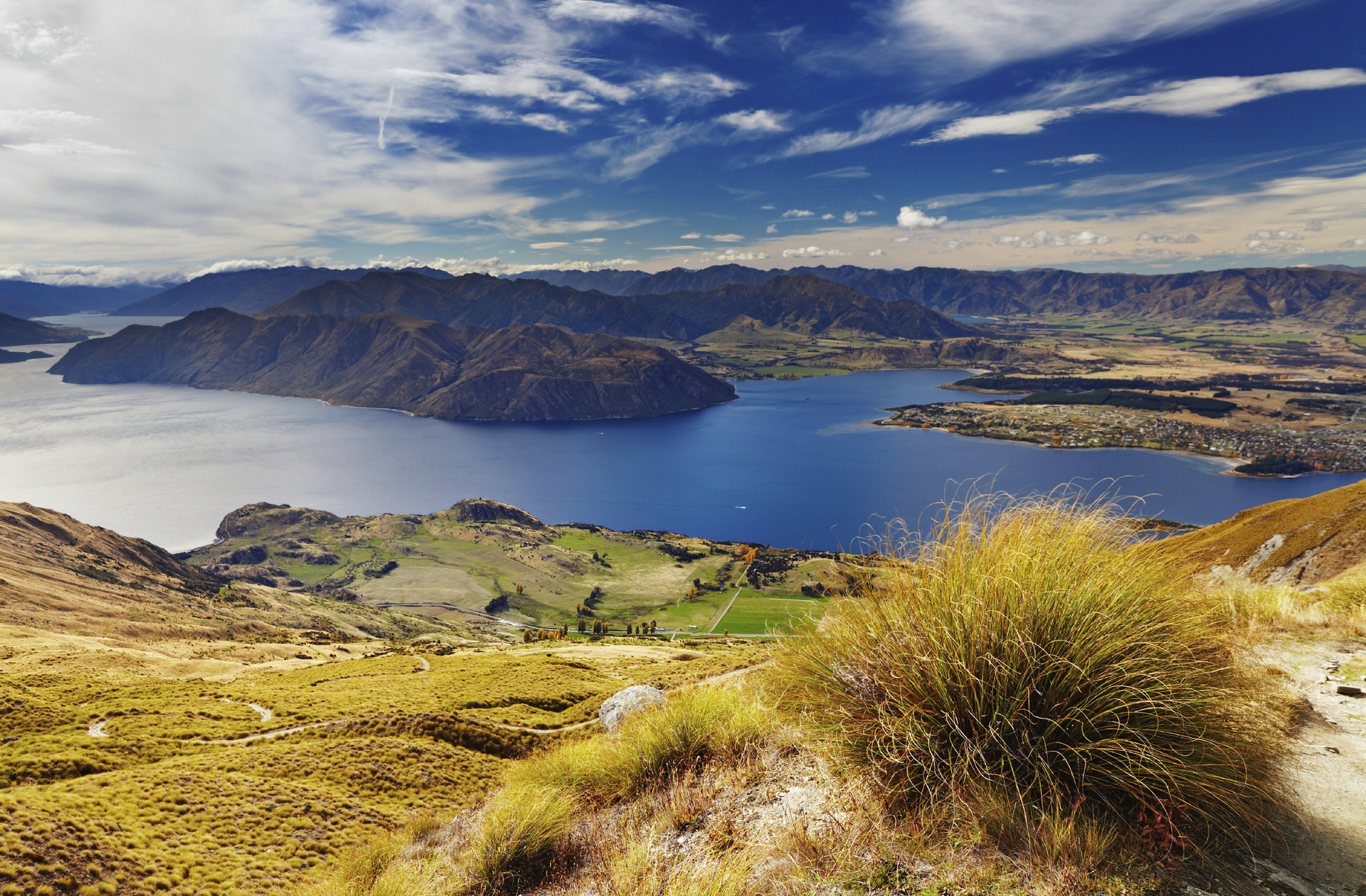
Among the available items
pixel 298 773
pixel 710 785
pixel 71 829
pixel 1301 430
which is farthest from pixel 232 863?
pixel 1301 430

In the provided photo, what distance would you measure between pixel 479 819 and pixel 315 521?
17581 cm

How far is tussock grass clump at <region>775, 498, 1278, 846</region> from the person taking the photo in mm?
3871

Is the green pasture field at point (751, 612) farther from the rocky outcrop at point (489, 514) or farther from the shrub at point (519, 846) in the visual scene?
the shrub at point (519, 846)

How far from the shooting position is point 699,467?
192m

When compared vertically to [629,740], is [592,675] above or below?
below

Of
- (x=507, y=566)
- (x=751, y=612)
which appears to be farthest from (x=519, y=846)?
(x=507, y=566)

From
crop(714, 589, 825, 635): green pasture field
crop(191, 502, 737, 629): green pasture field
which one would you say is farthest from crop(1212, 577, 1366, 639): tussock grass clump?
crop(191, 502, 737, 629): green pasture field

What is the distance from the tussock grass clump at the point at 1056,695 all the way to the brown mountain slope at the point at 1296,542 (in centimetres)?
1359

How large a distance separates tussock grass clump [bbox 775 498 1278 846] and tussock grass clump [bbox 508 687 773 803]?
1396 millimetres

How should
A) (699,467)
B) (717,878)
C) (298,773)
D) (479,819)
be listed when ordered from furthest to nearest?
(699,467) → (298,773) → (479,819) → (717,878)

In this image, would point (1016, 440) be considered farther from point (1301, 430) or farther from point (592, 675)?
point (592, 675)

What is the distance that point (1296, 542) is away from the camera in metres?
17.0

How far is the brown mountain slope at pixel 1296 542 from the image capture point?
1555 cm

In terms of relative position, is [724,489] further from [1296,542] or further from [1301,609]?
[1301,609]
